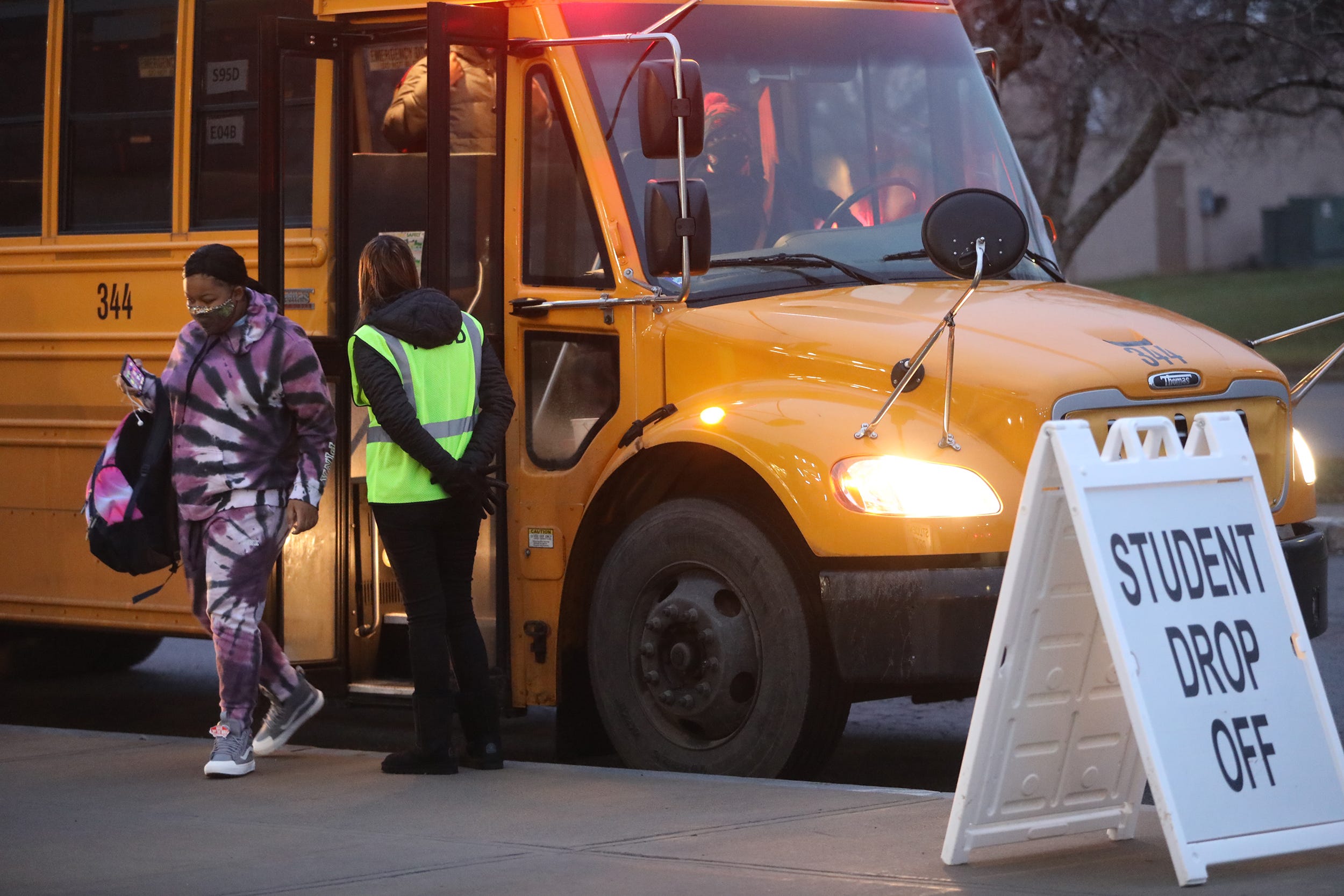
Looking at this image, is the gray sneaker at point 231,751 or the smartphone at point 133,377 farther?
the smartphone at point 133,377

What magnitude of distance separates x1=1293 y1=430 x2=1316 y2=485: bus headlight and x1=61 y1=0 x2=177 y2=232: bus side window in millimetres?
4364

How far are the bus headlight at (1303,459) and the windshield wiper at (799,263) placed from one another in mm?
1410

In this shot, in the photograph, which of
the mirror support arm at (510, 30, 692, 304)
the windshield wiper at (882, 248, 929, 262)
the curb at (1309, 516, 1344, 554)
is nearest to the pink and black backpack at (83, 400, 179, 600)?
the mirror support arm at (510, 30, 692, 304)

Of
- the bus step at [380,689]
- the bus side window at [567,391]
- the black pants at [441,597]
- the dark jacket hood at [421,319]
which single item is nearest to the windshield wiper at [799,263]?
the bus side window at [567,391]

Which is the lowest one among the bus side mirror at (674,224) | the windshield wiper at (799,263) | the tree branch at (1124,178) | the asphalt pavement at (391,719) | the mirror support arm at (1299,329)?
the asphalt pavement at (391,719)

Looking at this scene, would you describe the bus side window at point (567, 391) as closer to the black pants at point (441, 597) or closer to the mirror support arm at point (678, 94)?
the mirror support arm at point (678, 94)

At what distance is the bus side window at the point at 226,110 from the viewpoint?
26.4 ft

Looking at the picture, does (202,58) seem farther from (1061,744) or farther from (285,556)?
(1061,744)

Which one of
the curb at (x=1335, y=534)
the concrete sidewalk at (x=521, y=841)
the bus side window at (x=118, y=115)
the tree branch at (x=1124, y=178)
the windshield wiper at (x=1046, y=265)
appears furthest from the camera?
the tree branch at (x=1124, y=178)

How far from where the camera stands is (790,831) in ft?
17.8

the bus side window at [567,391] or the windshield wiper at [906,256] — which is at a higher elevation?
the windshield wiper at [906,256]

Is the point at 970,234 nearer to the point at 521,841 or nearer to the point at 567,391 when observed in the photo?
the point at 567,391

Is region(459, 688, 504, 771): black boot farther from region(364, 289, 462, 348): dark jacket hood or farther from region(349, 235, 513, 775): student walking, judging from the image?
region(364, 289, 462, 348): dark jacket hood

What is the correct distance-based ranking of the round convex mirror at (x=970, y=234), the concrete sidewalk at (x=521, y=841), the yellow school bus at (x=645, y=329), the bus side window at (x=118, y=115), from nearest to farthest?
the concrete sidewalk at (x=521, y=841)
the yellow school bus at (x=645, y=329)
the round convex mirror at (x=970, y=234)
the bus side window at (x=118, y=115)
